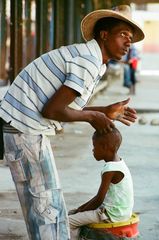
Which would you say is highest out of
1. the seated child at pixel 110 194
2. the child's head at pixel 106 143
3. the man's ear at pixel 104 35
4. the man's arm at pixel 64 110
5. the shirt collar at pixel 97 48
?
the man's ear at pixel 104 35

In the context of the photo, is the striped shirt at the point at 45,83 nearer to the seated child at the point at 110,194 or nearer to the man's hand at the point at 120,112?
the man's hand at the point at 120,112

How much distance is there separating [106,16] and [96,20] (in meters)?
0.09

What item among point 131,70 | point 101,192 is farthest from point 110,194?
point 131,70

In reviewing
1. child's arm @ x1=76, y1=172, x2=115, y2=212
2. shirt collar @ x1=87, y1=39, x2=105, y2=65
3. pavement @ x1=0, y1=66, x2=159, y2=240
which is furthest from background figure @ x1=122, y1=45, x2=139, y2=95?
shirt collar @ x1=87, y1=39, x2=105, y2=65

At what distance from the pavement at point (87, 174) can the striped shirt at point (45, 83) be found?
5.38 feet

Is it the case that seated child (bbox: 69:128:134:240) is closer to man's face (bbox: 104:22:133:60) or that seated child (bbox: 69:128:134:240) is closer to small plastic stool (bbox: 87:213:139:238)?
small plastic stool (bbox: 87:213:139:238)

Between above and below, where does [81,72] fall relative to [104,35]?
below

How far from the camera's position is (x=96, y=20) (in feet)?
13.6

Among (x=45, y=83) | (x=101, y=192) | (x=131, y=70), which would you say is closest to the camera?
(x=45, y=83)

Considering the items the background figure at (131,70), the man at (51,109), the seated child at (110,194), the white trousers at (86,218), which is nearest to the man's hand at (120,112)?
the man at (51,109)

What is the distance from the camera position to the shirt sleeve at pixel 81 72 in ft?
12.6

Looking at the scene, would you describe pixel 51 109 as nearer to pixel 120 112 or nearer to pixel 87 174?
pixel 120 112

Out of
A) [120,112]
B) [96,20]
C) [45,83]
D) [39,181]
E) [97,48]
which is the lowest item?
[39,181]

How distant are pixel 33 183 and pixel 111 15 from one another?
1.07 metres
